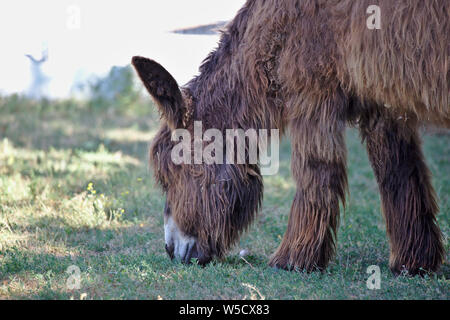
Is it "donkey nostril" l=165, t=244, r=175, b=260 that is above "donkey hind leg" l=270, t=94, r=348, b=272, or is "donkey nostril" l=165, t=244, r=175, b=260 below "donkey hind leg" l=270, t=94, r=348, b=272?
below

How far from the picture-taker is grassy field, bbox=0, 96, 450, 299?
4.01 m

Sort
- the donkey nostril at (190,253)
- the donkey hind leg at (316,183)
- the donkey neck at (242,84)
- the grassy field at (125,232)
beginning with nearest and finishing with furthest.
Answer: the grassy field at (125,232), the donkey hind leg at (316,183), the donkey neck at (242,84), the donkey nostril at (190,253)

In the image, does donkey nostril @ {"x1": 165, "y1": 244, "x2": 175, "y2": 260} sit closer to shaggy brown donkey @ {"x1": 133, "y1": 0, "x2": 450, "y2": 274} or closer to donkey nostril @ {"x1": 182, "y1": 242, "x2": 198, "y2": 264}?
shaggy brown donkey @ {"x1": 133, "y1": 0, "x2": 450, "y2": 274}

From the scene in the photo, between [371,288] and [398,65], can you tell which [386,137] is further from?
[371,288]

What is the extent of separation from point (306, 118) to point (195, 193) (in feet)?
3.77

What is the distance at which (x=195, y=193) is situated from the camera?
468 cm

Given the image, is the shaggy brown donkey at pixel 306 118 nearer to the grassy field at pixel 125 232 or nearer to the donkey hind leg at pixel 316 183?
the donkey hind leg at pixel 316 183

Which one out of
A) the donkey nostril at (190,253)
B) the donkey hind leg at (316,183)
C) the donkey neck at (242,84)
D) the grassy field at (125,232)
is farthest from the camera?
the donkey nostril at (190,253)

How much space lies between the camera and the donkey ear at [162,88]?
4.40 m

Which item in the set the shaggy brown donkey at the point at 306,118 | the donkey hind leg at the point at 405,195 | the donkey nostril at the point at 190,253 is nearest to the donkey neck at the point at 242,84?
the shaggy brown donkey at the point at 306,118

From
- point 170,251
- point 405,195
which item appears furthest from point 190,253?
point 405,195

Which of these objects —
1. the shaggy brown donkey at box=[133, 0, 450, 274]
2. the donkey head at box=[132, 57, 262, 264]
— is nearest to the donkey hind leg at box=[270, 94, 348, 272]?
the shaggy brown donkey at box=[133, 0, 450, 274]

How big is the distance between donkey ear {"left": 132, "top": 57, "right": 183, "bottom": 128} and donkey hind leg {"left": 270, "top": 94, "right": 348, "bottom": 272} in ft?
3.27
